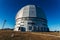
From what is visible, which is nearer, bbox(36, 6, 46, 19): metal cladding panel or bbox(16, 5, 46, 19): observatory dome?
bbox(16, 5, 46, 19): observatory dome

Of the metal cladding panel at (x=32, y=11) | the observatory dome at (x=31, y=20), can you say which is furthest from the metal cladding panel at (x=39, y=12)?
the metal cladding panel at (x=32, y=11)

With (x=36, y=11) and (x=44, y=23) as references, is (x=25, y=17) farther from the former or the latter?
(x=44, y=23)

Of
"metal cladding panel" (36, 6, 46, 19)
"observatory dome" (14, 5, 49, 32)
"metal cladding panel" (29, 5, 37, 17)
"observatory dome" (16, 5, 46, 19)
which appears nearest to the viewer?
"observatory dome" (14, 5, 49, 32)

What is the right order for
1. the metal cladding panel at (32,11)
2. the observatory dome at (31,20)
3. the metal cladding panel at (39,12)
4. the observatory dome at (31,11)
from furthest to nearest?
the metal cladding panel at (39,12), the observatory dome at (31,11), the metal cladding panel at (32,11), the observatory dome at (31,20)

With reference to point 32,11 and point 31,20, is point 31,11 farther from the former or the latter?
point 31,20

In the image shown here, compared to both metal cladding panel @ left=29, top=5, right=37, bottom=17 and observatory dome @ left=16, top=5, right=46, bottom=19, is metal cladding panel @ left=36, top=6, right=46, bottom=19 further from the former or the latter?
metal cladding panel @ left=29, top=5, right=37, bottom=17

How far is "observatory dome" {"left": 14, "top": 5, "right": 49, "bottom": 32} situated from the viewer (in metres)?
62.8

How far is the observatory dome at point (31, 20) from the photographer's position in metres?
62.8

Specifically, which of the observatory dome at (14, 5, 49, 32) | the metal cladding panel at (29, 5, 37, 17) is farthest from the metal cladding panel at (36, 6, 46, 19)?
the metal cladding panel at (29, 5, 37, 17)

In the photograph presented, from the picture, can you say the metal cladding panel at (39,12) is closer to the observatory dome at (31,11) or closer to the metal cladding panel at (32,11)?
the observatory dome at (31,11)

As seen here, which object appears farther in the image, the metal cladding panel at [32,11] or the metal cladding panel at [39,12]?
the metal cladding panel at [39,12]

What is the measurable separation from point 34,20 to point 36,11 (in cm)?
497

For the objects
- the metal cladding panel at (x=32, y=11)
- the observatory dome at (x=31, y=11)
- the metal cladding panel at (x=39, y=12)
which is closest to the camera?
the metal cladding panel at (x=32, y=11)

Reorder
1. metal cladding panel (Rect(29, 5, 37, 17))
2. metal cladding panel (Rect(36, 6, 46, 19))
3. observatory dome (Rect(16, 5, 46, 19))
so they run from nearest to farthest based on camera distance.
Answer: metal cladding panel (Rect(29, 5, 37, 17))
observatory dome (Rect(16, 5, 46, 19))
metal cladding panel (Rect(36, 6, 46, 19))
